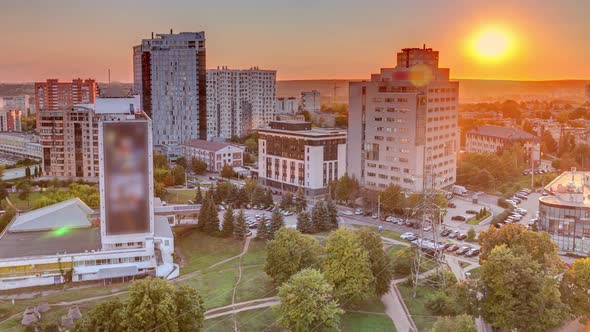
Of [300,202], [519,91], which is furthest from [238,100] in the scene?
[519,91]

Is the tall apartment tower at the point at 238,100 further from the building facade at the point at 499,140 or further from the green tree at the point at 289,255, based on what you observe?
the green tree at the point at 289,255

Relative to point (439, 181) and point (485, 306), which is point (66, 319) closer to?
point (485, 306)

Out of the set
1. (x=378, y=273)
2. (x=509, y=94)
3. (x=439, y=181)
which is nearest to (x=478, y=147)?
(x=439, y=181)

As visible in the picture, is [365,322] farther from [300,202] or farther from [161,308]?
[300,202]

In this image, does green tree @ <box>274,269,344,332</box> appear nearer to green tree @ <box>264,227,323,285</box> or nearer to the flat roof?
green tree @ <box>264,227,323,285</box>

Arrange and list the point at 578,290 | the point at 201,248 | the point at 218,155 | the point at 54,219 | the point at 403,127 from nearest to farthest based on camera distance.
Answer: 1. the point at 578,290
2. the point at 201,248
3. the point at 54,219
4. the point at 403,127
5. the point at 218,155

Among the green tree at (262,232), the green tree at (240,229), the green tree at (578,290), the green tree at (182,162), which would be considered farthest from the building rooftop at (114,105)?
the green tree at (182,162)
